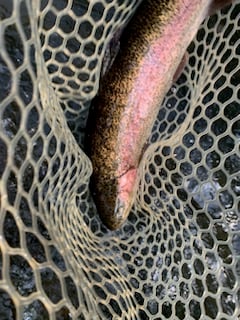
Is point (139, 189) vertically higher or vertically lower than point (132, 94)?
lower

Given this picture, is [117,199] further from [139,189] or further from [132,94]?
[132,94]

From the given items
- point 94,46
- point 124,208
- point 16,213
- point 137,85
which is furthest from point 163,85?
point 16,213

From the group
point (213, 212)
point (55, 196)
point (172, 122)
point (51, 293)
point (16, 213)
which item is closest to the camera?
point (16, 213)

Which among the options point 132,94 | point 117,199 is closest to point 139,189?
point 117,199

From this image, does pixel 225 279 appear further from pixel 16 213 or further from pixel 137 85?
pixel 16 213

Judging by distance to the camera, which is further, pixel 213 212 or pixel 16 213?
pixel 213 212
